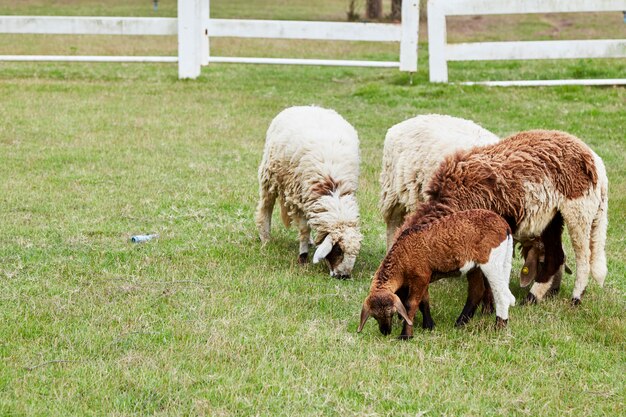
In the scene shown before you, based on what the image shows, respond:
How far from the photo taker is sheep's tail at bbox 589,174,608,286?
259 inches

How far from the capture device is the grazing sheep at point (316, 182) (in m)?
7.27

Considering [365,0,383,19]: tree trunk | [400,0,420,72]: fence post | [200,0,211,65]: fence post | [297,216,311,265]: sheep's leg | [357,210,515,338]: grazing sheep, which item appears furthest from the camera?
[365,0,383,19]: tree trunk

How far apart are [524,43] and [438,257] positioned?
10618 mm

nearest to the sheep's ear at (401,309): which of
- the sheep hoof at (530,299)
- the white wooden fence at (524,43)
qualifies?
the sheep hoof at (530,299)

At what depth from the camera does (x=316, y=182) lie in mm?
7488

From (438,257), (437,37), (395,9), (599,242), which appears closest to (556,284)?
(599,242)

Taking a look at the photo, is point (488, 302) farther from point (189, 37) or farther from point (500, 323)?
point (189, 37)

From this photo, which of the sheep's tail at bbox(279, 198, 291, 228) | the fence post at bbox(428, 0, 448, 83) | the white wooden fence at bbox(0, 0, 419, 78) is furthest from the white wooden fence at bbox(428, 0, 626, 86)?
the sheep's tail at bbox(279, 198, 291, 228)

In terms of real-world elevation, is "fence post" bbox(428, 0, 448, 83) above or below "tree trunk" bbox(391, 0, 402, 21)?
→ below

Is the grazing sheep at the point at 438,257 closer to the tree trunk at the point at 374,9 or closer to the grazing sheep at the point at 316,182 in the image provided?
the grazing sheep at the point at 316,182

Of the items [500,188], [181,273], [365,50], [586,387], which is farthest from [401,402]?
[365,50]

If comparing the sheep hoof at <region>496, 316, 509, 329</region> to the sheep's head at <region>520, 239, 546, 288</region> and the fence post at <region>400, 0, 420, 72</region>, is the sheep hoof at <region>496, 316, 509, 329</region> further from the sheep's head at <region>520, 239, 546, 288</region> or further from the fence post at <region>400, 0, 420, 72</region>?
the fence post at <region>400, 0, 420, 72</region>

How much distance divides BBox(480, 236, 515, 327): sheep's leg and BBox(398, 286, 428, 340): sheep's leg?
43cm

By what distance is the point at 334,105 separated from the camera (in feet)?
49.8
